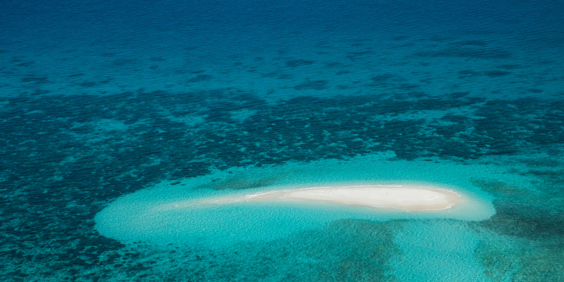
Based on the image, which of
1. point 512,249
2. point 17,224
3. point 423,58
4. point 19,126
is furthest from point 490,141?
point 19,126

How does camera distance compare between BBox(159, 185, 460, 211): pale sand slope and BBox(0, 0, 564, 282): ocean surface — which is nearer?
BBox(0, 0, 564, 282): ocean surface

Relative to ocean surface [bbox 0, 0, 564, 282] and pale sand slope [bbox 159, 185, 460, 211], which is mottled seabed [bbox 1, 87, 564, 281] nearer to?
ocean surface [bbox 0, 0, 564, 282]

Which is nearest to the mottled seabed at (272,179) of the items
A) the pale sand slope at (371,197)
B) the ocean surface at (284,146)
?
the ocean surface at (284,146)

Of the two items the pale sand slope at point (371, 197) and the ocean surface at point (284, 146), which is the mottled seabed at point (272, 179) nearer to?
the ocean surface at point (284, 146)

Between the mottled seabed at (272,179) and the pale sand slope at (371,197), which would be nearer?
the mottled seabed at (272,179)

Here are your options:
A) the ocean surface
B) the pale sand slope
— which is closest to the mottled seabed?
the ocean surface
